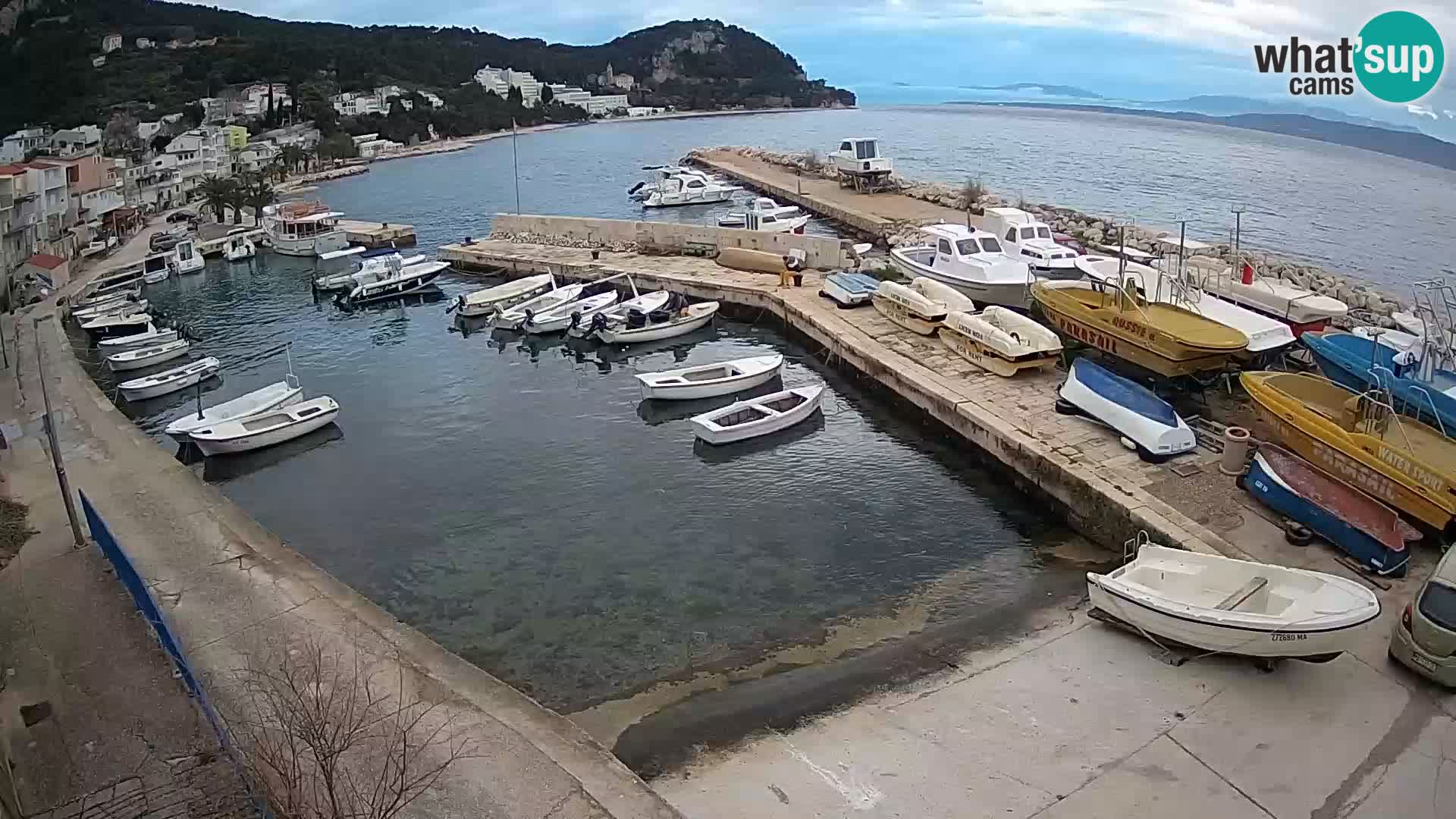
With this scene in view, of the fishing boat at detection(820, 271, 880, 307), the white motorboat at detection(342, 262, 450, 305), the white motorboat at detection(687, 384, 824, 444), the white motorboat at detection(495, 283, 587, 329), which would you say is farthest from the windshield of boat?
the white motorboat at detection(342, 262, 450, 305)

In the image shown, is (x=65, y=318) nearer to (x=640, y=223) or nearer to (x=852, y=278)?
(x=640, y=223)

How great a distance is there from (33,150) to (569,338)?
6925 cm

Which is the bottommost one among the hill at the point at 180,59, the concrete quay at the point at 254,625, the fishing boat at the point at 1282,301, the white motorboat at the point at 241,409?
the concrete quay at the point at 254,625

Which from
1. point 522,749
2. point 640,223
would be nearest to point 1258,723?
point 522,749

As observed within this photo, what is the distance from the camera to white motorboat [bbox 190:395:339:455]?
19250 millimetres

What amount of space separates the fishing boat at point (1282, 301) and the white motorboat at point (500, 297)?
1928cm

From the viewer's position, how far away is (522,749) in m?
9.04

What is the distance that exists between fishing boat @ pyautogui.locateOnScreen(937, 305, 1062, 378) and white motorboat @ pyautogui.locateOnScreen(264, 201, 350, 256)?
101 feet

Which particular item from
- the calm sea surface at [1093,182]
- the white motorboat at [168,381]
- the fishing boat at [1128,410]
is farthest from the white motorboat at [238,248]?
the fishing boat at [1128,410]

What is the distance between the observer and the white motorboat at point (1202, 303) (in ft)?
58.4

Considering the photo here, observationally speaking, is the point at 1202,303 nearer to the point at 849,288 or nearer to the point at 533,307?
the point at 849,288

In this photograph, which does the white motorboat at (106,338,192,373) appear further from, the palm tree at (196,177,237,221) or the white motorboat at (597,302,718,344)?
the palm tree at (196,177,237,221)

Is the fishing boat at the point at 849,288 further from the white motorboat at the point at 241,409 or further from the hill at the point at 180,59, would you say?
the hill at the point at 180,59

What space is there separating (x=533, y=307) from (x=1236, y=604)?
2164 cm
